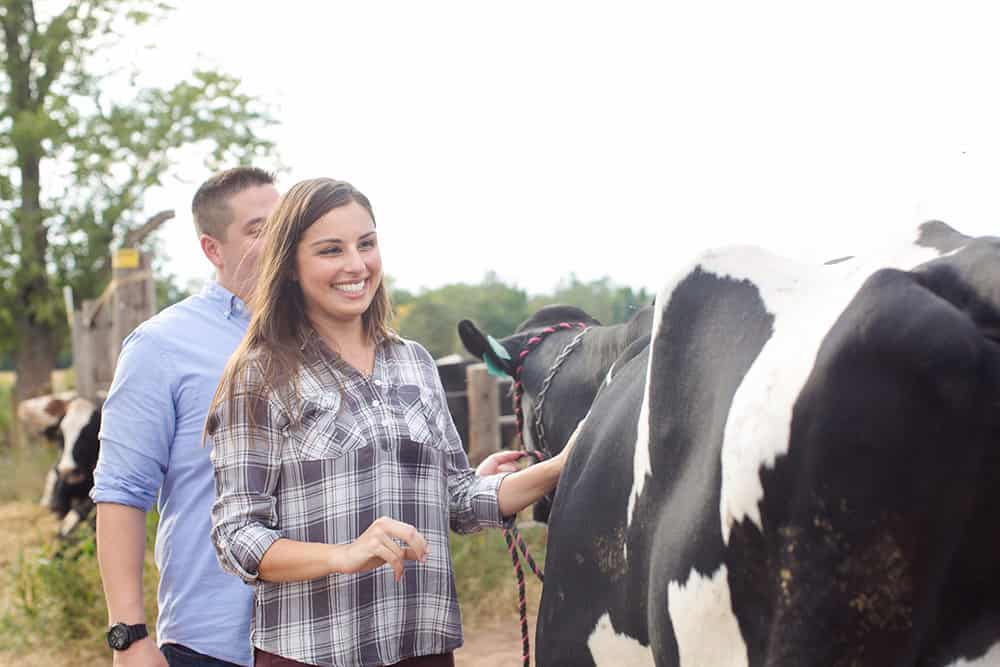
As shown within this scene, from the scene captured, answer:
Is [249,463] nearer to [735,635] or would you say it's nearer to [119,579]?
[119,579]

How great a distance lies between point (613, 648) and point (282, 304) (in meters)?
1.01

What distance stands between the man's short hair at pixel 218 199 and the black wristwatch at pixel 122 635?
1.03 meters

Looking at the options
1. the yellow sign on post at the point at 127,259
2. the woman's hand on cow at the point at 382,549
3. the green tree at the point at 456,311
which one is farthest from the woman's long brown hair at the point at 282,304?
the yellow sign on post at the point at 127,259

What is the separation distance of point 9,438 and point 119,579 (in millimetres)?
15615

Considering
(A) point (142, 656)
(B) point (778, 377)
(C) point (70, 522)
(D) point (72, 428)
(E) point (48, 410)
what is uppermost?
(B) point (778, 377)

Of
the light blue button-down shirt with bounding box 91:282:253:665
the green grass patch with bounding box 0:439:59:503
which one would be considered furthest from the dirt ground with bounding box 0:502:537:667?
the green grass patch with bounding box 0:439:59:503

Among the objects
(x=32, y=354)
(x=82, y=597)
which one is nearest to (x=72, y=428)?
(x=82, y=597)

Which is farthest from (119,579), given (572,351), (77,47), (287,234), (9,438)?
(77,47)

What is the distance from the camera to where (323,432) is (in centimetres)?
211

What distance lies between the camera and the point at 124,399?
2.48 metres

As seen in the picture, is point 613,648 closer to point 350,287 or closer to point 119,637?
point 350,287

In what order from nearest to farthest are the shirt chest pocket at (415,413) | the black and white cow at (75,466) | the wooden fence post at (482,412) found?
the shirt chest pocket at (415,413) < the wooden fence post at (482,412) < the black and white cow at (75,466)

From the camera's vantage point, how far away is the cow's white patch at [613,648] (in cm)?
197

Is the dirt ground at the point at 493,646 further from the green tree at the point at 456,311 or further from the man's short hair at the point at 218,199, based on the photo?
the man's short hair at the point at 218,199
